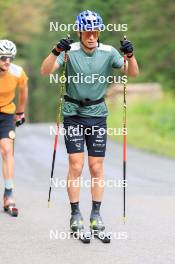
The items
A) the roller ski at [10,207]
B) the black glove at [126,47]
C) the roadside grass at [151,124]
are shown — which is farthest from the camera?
the roadside grass at [151,124]

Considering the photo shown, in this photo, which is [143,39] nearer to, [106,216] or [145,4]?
[145,4]

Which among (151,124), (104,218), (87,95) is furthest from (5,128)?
(151,124)

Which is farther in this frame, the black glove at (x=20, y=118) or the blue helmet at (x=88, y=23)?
the black glove at (x=20, y=118)

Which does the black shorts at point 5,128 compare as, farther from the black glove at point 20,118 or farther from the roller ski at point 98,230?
the roller ski at point 98,230

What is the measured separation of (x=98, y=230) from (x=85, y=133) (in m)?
0.93

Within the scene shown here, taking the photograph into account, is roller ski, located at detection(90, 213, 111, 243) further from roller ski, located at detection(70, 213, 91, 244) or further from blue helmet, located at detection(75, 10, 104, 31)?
blue helmet, located at detection(75, 10, 104, 31)

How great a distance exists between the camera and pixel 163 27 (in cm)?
2980

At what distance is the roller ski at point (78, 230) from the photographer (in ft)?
25.7

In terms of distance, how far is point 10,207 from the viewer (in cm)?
941

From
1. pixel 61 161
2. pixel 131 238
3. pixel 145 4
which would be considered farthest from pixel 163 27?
pixel 131 238

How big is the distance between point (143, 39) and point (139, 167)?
16.4 metres

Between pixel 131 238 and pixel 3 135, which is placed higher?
pixel 3 135

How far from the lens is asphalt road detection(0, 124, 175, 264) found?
7.28m

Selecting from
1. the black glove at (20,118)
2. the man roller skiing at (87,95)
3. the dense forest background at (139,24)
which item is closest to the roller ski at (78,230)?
the man roller skiing at (87,95)
